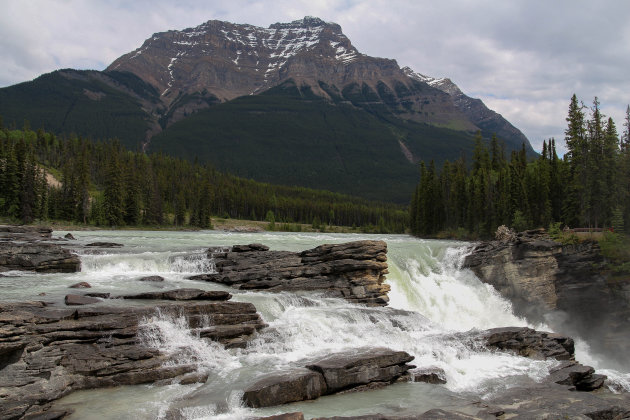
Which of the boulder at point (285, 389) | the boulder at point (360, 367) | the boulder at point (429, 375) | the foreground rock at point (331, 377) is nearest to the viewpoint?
the boulder at point (285, 389)

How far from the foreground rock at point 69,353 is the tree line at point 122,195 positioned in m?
79.2

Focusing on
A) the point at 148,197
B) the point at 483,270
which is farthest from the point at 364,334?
the point at 148,197

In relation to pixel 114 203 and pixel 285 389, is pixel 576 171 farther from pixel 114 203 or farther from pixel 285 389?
pixel 114 203

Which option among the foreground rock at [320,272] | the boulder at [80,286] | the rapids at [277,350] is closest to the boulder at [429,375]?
the rapids at [277,350]

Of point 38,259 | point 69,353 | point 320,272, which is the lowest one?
point 69,353

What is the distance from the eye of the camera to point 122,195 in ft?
325

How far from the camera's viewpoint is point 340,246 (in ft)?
109

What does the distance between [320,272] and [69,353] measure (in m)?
→ 18.5

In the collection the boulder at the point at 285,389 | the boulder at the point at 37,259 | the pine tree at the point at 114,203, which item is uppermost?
Result: the pine tree at the point at 114,203

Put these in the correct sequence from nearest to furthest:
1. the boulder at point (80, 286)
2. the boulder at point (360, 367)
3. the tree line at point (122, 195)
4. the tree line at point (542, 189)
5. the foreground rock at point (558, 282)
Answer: the boulder at point (360, 367) < the boulder at point (80, 286) < the foreground rock at point (558, 282) < the tree line at point (542, 189) < the tree line at point (122, 195)

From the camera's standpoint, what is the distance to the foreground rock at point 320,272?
3005 centimetres

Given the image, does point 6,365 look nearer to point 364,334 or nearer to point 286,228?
point 364,334

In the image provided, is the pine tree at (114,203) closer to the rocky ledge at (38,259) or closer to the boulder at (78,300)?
the rocky ledge at (38,259)

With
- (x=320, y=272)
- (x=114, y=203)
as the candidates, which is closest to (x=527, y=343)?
(x=320, y=272)
